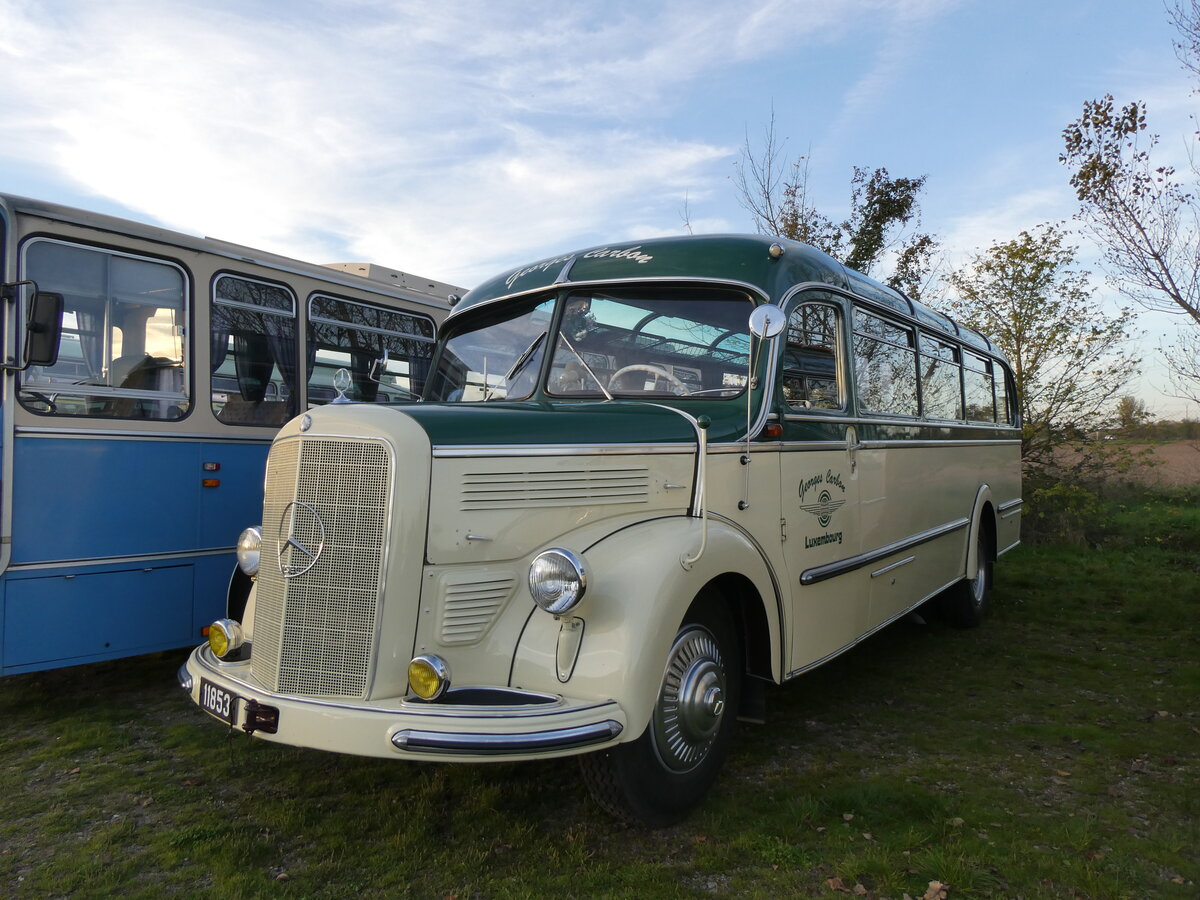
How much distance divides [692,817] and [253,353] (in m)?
4.20

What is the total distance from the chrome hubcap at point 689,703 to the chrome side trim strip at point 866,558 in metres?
0.89

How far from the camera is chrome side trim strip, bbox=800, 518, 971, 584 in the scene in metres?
4.22

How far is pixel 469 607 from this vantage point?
3.00m

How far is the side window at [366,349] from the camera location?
6.15 metres

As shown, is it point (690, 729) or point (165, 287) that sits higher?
point (165, 287)

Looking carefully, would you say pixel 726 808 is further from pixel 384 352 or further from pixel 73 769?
pixel 384 352

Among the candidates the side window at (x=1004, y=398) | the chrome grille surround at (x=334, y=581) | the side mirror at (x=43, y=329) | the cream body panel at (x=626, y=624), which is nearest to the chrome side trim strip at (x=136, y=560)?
the side mirror at (x=43, y=329)

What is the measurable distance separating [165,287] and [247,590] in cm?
209

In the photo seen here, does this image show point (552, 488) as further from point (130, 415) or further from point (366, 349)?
point (366, 349)

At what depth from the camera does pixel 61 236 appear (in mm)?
4664

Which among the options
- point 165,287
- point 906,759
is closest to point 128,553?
point 165,287

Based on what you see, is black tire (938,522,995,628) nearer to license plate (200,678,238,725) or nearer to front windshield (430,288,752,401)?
front windshield (430,288,752,401)

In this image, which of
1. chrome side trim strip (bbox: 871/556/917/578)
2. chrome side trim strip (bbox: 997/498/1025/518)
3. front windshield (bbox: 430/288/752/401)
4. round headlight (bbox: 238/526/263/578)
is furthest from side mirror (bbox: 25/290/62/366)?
chrome side trim strip (bbox: 997/498/1025/518)

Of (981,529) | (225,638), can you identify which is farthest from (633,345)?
(981,529)
